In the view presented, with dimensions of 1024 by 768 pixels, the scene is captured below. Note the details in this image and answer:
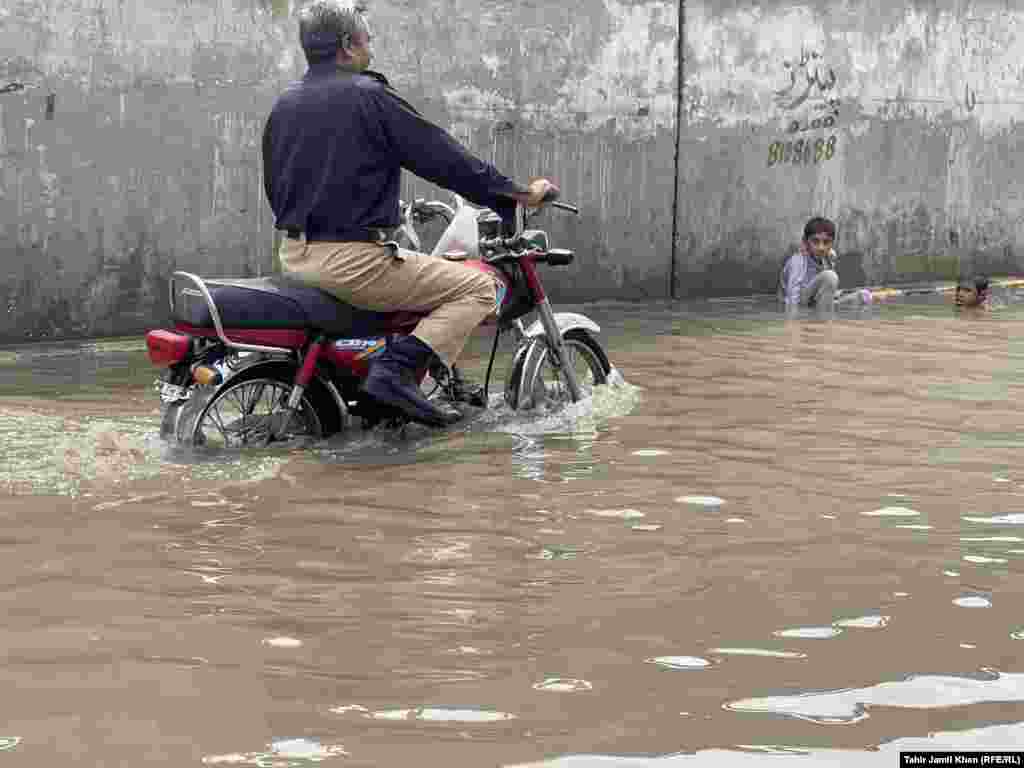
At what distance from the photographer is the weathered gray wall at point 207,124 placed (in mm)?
10141

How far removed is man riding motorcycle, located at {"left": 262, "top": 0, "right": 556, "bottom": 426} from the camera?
6.71 m

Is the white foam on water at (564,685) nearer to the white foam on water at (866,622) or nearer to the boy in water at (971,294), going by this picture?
the white foam on water at (866,622)

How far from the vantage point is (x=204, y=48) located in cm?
1080

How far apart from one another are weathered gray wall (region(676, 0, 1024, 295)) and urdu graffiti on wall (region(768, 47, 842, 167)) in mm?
12

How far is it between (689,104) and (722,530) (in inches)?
331

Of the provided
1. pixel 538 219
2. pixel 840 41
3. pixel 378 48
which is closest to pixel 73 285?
pixel 378 48

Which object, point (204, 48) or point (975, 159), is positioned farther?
point (975, 159)

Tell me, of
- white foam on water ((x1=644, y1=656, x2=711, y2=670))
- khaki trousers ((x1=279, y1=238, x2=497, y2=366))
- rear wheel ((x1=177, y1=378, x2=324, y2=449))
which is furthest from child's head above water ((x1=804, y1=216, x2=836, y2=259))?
white foam on water ((x1=644, y1=656, x2=711, y2=670))

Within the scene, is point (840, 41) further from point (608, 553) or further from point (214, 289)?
point (608, 553)

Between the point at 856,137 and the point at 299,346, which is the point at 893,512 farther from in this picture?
the point at 856,137

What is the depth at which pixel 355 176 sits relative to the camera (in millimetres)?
6734

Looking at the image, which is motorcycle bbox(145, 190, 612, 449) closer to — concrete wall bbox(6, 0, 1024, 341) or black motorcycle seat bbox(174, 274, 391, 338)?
black motorcycle seat bbox(174, 274, 391, 338)

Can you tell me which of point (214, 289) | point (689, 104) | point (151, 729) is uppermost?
point (689, 104)

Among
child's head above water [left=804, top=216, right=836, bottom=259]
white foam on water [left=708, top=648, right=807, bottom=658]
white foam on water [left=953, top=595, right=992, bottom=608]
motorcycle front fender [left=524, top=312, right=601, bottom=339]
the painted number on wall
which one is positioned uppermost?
the painted number on wall
